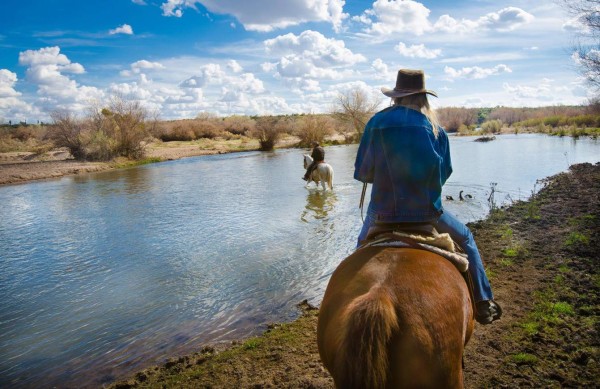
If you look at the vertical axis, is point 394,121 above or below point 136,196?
above

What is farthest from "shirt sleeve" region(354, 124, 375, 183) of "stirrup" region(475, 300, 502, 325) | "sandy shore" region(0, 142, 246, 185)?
"sandy shore" region(0, 142, 246, 185)

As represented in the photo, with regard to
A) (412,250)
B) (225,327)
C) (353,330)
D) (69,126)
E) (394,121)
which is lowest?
(225,327)

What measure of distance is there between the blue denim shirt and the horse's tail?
1.04 m

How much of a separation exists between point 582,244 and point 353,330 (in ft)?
24.8

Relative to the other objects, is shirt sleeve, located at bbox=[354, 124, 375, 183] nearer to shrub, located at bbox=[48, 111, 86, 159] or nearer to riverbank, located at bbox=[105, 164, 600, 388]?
Answer: riverbank, located at bbox=[105, 164, 600, 388]

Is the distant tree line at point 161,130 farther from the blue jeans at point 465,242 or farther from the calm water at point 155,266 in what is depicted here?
the blue jeans at point 465,242

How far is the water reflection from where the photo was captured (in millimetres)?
12531

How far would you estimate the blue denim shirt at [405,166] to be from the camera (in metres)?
2.80

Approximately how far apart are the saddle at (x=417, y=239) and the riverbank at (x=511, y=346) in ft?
5.99

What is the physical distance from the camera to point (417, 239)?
109 inches

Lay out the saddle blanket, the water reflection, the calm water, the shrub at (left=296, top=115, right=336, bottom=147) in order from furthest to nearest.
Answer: the shrub at (left=296, top=115, right=336, bottom=147) → the water reflection → the calm water → the saddle blanket

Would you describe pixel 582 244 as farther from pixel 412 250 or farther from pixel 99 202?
pixel 99 202

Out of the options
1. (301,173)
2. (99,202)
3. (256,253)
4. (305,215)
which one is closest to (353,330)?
(256,253)

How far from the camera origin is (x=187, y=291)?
7.04 metres
